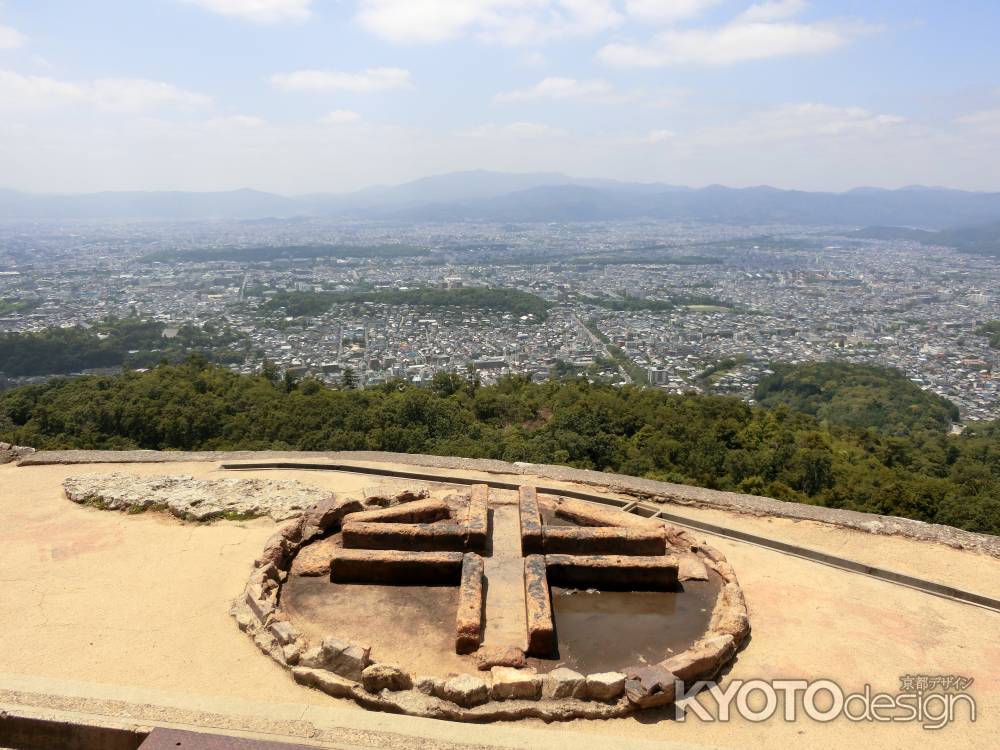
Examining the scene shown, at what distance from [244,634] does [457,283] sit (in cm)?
7339

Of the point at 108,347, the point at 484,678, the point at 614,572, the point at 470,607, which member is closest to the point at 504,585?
the point at 470,607

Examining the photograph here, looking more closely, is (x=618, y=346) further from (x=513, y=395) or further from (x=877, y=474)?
(x=877, y=474)

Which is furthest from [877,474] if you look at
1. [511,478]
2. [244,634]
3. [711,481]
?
[244,634]

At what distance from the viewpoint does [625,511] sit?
11.6 meters

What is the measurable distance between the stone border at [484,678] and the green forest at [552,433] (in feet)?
26.2

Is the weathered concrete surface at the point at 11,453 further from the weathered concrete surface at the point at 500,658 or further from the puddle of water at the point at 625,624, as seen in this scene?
the puddle of water at the point at 625,624

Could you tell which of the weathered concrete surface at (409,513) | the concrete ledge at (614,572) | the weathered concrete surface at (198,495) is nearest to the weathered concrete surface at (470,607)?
the concrete ledge at (614,572)

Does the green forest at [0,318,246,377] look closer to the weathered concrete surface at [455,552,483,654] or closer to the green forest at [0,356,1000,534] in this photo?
the green forest at [0,356,1000,534]

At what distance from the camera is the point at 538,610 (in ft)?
25.4

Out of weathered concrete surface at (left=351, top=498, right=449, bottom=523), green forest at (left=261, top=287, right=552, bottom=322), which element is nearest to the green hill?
green forest at (left=261, top=287, right=552, bottom=322)

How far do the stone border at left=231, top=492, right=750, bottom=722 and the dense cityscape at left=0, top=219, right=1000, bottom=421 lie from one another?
29.6 meters

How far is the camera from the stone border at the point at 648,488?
10.8m

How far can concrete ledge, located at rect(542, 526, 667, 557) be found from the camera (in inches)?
381

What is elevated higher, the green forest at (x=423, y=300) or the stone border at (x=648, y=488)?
the stone border at (x=648, y=488)
